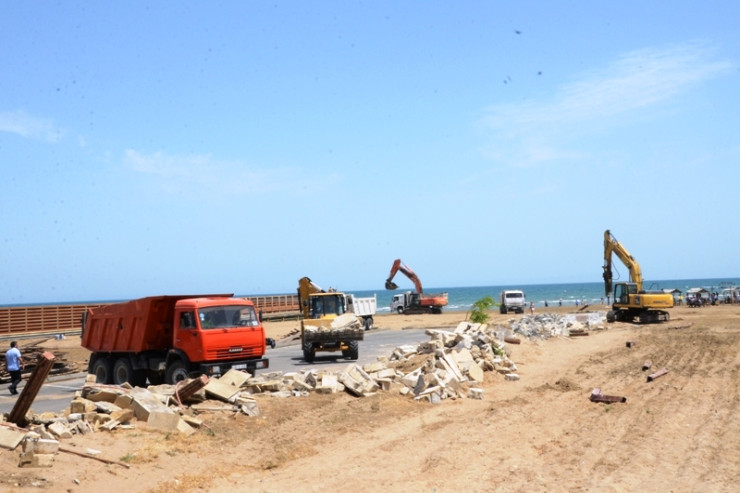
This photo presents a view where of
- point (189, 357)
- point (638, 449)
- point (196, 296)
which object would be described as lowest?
point (638, 449)

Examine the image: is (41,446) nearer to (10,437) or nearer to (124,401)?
(10,437)

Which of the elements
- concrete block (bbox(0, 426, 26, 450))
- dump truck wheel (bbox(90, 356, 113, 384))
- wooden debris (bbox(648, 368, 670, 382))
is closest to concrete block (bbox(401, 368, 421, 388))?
wooden debris (bbox(648, 368, 670, 382))

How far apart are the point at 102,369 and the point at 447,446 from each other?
42.1 ft

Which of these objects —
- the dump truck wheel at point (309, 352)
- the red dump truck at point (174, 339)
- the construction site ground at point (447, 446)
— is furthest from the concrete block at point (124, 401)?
the dump truck wheel at point (309, 352)

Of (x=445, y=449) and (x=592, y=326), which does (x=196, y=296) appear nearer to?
(x=445, y=449)

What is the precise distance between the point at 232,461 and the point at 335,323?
564 inches

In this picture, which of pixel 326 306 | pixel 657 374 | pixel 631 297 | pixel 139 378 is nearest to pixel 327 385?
pixel 139 378

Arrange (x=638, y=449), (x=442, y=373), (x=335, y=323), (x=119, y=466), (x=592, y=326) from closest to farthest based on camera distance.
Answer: (x=119, y=466) → (x=638, y=449) → (x=442, y=373) → (x=335, y=323) → (x=592, y=326)

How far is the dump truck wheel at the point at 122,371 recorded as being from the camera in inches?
794

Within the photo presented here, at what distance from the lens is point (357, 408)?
15.7 metres

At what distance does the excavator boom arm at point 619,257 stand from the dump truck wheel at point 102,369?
101ft

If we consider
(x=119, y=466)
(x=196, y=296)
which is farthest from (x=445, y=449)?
(x=196, y=296)

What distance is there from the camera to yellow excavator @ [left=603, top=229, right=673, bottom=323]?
41.2 m

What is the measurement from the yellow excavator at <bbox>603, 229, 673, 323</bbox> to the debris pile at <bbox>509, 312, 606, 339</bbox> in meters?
3.14
